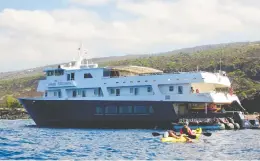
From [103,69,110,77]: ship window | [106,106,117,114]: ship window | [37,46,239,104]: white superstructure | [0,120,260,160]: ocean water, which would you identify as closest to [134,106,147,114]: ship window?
[37,46,239,104]: white superstructure

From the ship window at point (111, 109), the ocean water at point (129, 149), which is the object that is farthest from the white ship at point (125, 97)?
the ocean water at point (129, 149)

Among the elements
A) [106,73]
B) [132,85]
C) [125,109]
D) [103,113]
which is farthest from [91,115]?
[132,85]

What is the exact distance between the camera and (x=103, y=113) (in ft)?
153

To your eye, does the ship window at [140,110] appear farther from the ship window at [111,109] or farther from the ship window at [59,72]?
the ship window at [59,72]

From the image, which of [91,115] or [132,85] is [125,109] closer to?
[132,85]

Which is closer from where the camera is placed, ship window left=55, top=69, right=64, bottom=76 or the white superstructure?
the white superstructure

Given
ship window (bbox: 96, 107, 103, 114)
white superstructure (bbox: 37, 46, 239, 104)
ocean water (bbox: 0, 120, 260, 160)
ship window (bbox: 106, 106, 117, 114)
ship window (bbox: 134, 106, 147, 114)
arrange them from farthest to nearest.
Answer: ship window (bbox: 96, 107, 103, 114) < ship window (bbox: 106, 106, 117, 114) < ship window (bbox: 134, 106, 147, 114) < white superstructure (bbox: 37, 46, 239, 104) < ocean water (bbox: 0, 120, 260, 160)

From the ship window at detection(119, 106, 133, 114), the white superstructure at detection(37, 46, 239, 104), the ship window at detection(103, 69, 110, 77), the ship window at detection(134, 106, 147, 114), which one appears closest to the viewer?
the white superstructure at detection(37, 46, 239, 104)

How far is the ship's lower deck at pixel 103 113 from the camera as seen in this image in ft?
146

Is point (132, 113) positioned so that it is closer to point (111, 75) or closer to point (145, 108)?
point (145, 108)

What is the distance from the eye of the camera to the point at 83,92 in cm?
4925

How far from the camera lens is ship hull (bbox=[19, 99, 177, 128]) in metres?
44.4

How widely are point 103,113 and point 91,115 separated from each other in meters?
1.22

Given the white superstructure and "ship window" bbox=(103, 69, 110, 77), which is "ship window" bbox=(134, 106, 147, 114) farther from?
"ship window" bbox=(103, 69, 110, 77)
